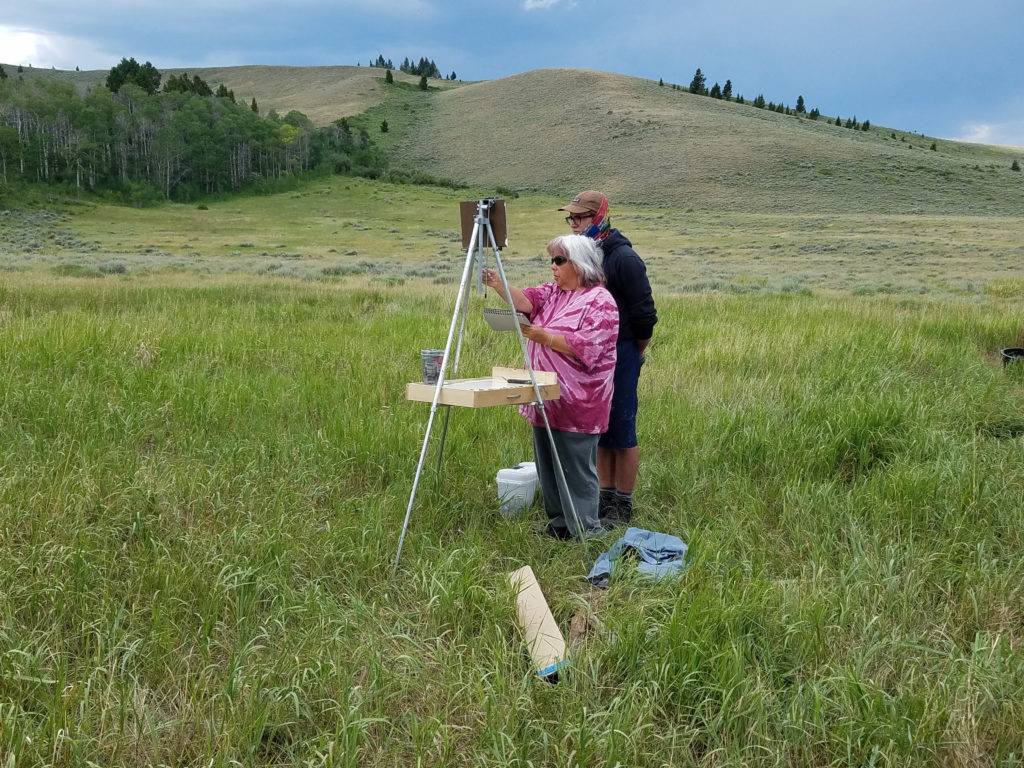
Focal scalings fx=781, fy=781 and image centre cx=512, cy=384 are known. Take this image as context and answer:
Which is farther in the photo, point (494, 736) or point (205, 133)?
point (205, 133)

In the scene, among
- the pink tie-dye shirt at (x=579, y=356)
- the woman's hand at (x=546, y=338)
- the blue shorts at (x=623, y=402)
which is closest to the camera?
the woman's hand at (x=546, y=338)

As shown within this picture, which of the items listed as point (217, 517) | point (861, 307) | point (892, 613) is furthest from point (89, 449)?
point (861, 307)

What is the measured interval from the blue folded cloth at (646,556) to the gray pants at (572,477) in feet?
1.17

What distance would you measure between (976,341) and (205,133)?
3380 inches

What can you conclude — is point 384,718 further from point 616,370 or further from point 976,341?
point 976,341

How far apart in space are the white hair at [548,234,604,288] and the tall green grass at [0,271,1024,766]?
1.42 metres

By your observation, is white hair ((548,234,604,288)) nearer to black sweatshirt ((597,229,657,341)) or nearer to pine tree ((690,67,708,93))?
black sweatshirt ((597,229,657,341))

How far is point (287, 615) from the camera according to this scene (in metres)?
3.32

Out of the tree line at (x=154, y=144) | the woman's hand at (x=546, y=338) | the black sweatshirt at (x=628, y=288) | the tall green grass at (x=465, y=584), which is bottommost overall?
the tall green grass at (x=465, y=584)

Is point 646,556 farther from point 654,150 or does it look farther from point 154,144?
point 654,150

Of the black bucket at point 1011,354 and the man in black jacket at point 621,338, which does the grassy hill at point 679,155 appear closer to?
the black bucket at point 1011,354

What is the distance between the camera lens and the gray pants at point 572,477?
14.5 ft

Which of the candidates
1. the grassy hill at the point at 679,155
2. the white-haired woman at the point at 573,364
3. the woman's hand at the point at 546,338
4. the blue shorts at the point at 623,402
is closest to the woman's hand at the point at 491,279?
the white-haired woman at the point at 573,364

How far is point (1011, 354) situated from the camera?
30.7 ft
